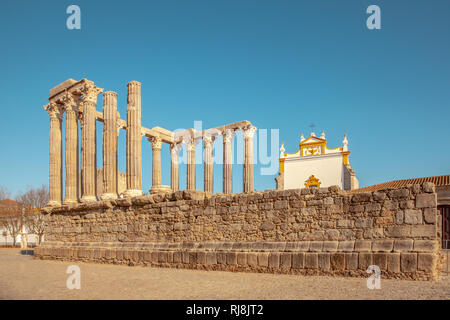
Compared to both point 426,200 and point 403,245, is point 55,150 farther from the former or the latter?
point 426,200

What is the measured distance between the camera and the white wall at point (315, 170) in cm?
3262

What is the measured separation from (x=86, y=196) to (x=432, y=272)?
1349 cm

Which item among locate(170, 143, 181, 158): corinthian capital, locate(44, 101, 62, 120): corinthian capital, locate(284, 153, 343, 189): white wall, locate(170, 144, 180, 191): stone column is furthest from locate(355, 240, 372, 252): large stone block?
locate(284, 153, 343, 189): white wall

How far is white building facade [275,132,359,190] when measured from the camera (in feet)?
106

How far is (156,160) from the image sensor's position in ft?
85.9

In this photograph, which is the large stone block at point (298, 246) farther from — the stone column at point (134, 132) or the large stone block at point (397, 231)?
the stone column at point (134, 132)

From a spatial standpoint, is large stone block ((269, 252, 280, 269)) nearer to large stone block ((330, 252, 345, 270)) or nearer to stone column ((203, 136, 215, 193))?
large stone block ((330, 252, 345, 270))

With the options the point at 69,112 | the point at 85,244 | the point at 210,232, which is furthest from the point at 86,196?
the point at 210,232

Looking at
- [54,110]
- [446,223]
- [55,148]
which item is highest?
[54,110]

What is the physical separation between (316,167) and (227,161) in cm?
1185

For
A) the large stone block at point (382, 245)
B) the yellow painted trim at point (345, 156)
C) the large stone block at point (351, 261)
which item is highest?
the yellow painted trim at point (345, 156)

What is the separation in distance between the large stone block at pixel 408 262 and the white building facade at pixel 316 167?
82.5 ft

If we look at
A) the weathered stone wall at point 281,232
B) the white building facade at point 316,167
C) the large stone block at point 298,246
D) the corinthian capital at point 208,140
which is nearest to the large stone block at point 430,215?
the weathered stone wall at point 281,232

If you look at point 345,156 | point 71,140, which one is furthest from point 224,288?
point 345,156
